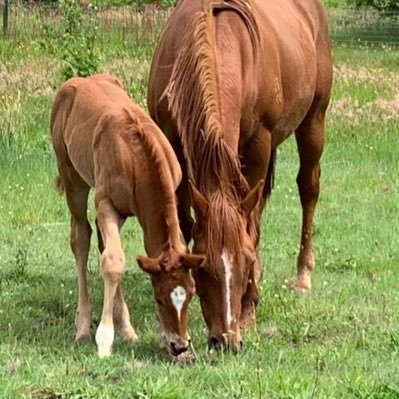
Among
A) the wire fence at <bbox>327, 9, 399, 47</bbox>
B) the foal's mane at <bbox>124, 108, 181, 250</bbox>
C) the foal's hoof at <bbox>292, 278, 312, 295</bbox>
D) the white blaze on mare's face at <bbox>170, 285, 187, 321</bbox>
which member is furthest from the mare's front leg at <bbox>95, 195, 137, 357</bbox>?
the wire fence at <bbox>327, 9, 399, 47</bbox>

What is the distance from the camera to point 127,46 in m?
20.2

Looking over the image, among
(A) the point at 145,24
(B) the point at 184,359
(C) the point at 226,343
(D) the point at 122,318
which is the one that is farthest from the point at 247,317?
(A) the point at 145,24

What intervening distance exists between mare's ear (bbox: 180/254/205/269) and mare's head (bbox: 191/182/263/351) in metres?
0.18

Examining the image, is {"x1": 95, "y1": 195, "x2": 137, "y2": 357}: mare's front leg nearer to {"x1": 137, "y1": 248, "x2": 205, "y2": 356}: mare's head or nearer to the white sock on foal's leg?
the white sock on foal's leg

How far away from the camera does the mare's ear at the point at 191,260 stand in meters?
4.78

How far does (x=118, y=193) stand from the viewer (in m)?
5.19

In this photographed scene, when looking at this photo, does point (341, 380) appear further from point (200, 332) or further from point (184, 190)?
point (184, 190)

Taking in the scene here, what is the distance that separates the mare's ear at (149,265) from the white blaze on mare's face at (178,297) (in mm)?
123

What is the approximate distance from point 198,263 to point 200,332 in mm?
940

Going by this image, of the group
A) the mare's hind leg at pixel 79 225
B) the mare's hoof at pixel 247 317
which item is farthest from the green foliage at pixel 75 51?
the mare's hoof at pixel 247 317

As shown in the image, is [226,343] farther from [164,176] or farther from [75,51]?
[75,51]

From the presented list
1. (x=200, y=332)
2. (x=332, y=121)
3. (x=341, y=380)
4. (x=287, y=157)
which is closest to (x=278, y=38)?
(x=200, y=332)

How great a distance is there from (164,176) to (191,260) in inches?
19.6

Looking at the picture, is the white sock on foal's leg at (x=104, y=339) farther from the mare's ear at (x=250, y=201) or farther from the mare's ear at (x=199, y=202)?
the mare's ear at (x=250, y=201)
